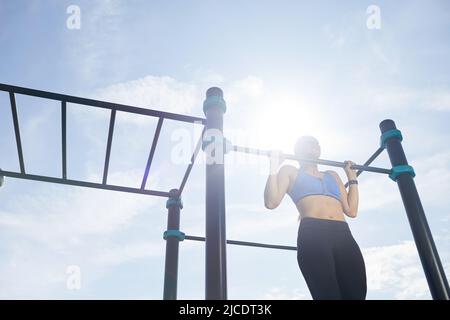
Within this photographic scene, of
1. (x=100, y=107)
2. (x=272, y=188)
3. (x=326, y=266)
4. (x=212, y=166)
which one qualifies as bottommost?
(x=326, y=266)

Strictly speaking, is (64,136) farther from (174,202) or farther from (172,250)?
(172,250)

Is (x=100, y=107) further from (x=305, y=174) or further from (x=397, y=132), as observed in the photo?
(x=397, y=132)

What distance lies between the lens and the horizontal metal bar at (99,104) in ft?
8.80

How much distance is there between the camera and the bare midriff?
1993mm

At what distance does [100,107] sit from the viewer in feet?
9.16

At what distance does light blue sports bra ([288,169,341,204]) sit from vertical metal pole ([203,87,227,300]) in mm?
488

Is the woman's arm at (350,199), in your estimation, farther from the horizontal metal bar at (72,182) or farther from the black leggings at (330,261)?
the horizontal metal bar at (72,182)

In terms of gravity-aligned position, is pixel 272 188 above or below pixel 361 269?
above

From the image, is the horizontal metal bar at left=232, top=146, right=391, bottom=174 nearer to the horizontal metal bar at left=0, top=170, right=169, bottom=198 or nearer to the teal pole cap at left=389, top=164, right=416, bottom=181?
the teal pole cap at left=389, top=164, right=416, bottom=181

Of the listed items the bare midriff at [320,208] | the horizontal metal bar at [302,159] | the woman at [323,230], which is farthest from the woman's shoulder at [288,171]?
the bare midriff at [320,208]

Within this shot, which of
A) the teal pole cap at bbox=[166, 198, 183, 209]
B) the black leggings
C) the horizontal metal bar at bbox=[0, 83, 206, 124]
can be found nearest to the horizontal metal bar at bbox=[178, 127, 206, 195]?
the teal pole cap at bbox=[166, 198, 183, 209]
